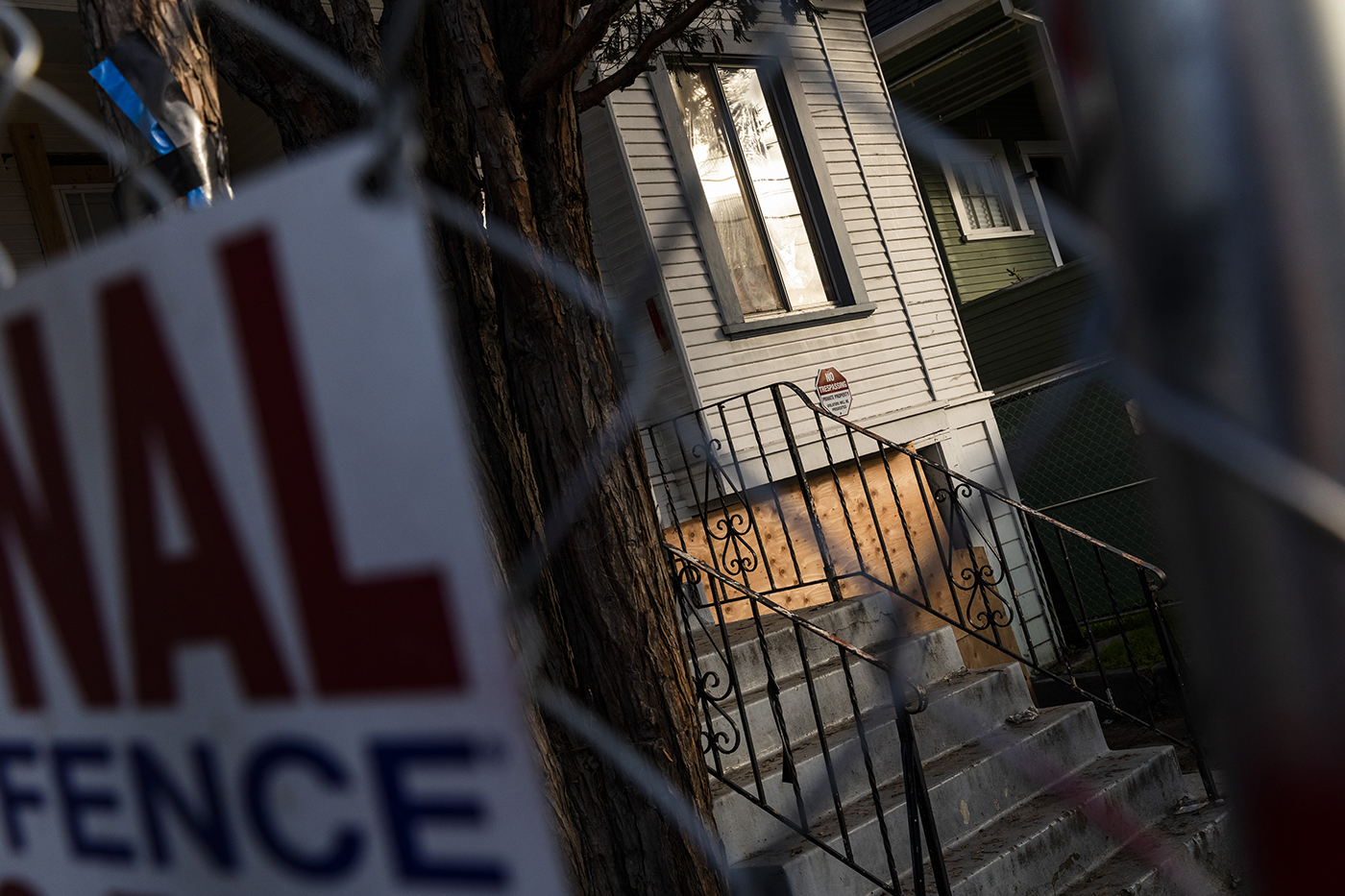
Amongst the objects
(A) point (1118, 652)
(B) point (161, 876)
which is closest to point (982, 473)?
(A) point (1118, 652)

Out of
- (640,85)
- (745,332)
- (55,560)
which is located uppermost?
(640,85)

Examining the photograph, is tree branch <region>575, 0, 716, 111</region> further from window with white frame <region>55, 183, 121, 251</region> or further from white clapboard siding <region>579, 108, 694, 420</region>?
window with white frame <region>55, 183, 121, 251</region>

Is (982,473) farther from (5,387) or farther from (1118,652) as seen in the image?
(5,387)

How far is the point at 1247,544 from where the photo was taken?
19.7 inches

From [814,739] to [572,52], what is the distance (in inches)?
141

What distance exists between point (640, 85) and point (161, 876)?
8334 mm

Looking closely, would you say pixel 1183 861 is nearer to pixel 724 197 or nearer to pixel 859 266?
pixel 724 197

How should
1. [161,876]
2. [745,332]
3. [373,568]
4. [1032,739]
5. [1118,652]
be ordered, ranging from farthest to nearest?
1. [1118,652]
2. [745,332]
3. [1032,739]
4. [161,876]
5. [373,568]

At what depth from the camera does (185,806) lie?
2.55 feet

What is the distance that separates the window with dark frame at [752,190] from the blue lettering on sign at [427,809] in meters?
8.11

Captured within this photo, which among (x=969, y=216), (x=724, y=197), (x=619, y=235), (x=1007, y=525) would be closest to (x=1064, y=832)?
(x=619, y=235)

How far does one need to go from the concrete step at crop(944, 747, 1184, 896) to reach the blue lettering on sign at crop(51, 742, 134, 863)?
3894 millimetres

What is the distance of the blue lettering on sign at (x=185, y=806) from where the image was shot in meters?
0.75

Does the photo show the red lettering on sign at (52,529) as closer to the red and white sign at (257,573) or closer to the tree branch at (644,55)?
the red and white sign at (257,573)
